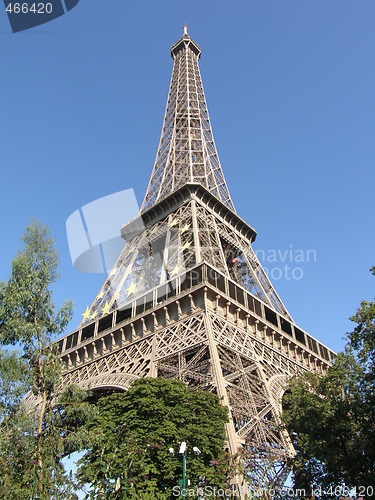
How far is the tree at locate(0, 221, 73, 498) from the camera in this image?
12820mm

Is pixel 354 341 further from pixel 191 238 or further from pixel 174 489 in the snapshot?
pixel 191 238

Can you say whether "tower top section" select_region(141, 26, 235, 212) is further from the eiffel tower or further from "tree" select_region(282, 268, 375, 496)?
"tree" select_region(282, 268, 375, 496)

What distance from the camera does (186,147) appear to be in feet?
176

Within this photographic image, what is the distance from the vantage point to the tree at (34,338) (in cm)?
1282

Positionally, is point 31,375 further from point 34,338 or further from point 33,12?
point 33,12

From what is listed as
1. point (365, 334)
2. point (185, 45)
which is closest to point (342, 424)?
point (365, 334)

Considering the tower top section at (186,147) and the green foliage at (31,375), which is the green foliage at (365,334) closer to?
the green foliage at (31,375)

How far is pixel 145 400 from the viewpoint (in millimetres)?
20938

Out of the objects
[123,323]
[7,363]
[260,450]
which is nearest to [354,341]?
[260,450]

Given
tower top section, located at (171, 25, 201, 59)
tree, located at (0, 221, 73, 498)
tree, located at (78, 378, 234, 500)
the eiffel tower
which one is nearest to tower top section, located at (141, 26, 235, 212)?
the eiffel tower

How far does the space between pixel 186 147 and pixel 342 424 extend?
39.4 m

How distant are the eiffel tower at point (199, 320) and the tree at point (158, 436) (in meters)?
1.14

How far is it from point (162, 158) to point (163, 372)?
33.5 m

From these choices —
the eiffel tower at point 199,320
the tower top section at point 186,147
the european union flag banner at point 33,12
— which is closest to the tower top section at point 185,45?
the tower top section at point 186,147
